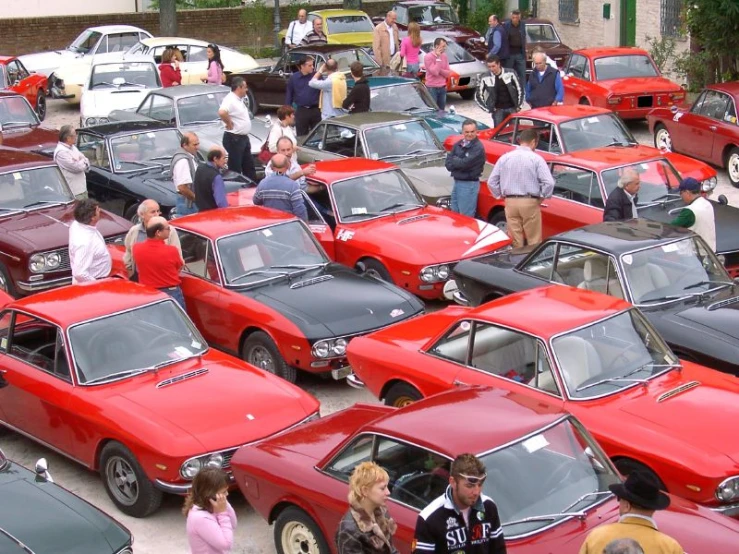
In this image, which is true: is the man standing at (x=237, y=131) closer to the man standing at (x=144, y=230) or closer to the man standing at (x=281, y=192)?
the man standing at (x=281, y=192)

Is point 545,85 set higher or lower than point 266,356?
higher

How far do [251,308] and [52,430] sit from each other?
7.87 feet

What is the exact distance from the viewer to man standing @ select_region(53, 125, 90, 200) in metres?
15.3

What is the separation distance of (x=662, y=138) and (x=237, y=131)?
23.8 feet

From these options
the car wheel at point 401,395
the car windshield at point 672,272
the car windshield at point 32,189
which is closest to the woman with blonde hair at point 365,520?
the car wheel at point 401,395

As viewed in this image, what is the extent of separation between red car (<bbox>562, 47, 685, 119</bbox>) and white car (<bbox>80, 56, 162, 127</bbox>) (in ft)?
25.7

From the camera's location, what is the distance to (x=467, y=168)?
14.6 m

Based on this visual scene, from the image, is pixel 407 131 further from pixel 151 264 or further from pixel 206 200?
pixel 151 264

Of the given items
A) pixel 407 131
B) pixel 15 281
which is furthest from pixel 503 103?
pixel 15 281

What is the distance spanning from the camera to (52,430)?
954 centimetres

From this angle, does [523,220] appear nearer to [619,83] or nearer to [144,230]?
[144,230]

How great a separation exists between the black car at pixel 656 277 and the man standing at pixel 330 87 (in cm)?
815

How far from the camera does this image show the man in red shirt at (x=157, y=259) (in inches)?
447

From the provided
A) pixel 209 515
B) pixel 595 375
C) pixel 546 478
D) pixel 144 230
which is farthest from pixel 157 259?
pixel 546 478
